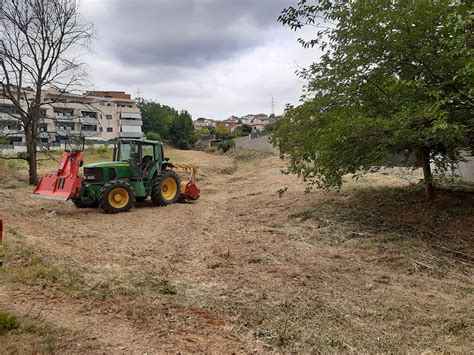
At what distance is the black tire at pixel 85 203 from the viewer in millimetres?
11375

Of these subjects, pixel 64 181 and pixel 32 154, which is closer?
pixel 64 181

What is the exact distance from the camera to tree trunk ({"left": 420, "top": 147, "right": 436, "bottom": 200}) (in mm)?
9070

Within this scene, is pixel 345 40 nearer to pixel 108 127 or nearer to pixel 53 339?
pixel 53 339

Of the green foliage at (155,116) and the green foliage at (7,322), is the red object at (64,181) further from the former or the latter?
the green foliage at (155,116)

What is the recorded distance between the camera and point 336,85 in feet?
28.1

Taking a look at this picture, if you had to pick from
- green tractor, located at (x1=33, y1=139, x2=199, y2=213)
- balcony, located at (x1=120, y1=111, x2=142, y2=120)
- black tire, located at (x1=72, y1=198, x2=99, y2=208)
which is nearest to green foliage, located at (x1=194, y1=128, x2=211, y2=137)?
balcony, located at (x1=120, y1=111, x2=142, y2=120)

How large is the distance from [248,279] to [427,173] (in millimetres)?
5875

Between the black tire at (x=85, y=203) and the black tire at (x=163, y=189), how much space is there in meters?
1.70

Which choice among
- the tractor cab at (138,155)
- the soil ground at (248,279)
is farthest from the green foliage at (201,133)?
the soil ground at (248,279)

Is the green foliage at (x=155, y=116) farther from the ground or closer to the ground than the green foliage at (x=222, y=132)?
farther from the ground

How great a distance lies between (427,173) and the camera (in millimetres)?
9328

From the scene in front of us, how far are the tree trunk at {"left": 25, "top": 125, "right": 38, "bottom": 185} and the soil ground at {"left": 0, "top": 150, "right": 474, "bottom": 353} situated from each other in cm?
866

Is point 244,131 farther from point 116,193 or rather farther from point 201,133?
point 116,193

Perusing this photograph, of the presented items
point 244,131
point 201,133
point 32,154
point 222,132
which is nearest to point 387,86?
point 32,154
